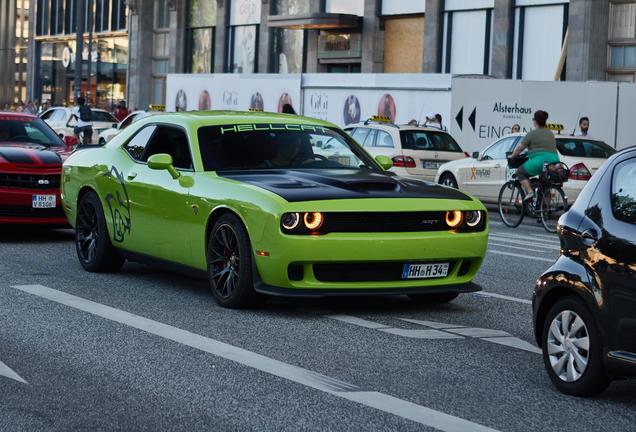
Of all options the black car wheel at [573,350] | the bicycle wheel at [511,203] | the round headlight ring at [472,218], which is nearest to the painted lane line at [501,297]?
the round headlight ring at [472,218]

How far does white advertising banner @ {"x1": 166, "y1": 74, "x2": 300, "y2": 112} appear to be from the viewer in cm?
3666

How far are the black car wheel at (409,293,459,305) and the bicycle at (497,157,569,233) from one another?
9256 millimetres

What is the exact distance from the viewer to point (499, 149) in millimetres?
23438

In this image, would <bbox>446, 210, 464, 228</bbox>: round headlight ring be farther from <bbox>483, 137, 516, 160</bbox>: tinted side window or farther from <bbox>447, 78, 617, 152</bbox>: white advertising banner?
<bbox>447, 78, 617, 152</bbox>: white advertising banner

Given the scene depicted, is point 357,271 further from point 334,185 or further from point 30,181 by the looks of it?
point 30,181

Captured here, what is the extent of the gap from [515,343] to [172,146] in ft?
12.4

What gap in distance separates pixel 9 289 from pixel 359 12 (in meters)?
36.9

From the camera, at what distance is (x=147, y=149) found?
37.4ft

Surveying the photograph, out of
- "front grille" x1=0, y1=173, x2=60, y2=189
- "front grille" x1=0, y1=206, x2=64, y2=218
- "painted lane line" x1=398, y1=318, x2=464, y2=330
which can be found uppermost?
"front grille" x1=0, y1=173, x2=60, y2=189

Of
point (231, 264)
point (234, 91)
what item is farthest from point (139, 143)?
point (234, 91)

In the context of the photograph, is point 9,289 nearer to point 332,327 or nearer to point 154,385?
point 332,327

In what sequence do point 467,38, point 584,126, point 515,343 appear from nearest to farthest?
point 515,343 < point 584,126 < point 467,38

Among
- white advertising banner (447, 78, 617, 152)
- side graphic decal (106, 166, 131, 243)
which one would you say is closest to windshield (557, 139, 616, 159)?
white advertising banner (447, 78, 617, 152)

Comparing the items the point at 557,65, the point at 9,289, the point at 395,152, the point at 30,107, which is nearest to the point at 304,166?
the point at 9,289
